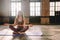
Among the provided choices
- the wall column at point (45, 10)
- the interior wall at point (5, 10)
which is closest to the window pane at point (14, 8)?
the interior wall at point (5, 10)

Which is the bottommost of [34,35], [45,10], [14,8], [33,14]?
[34,35]

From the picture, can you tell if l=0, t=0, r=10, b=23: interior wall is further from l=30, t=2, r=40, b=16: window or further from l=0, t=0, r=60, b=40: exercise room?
l=30, t=2, r=40, b=16: window

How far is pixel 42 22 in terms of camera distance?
23.6 feet

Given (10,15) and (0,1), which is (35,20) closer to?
(10,15)

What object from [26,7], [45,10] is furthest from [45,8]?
[26,7]

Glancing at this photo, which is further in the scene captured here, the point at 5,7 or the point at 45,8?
the point at 45,8

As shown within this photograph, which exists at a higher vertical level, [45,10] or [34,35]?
[45,10]

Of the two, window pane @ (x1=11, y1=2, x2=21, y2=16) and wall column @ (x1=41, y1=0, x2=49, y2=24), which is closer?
window pane @ (x1=11, y1=2, x2=21, y2=16)

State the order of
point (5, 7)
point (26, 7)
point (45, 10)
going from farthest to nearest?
point (45, 10), point (26, 7), point (5, 7)

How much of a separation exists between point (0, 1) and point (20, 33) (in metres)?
1.92

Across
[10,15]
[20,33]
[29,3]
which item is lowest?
[20,33]

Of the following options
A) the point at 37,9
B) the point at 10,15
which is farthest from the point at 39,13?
the point at 10,15

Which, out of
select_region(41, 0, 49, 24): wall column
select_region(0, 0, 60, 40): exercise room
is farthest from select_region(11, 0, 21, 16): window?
select_region(41, 0, 49, 24): wall column

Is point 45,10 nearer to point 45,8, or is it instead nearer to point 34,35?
point 45,8
